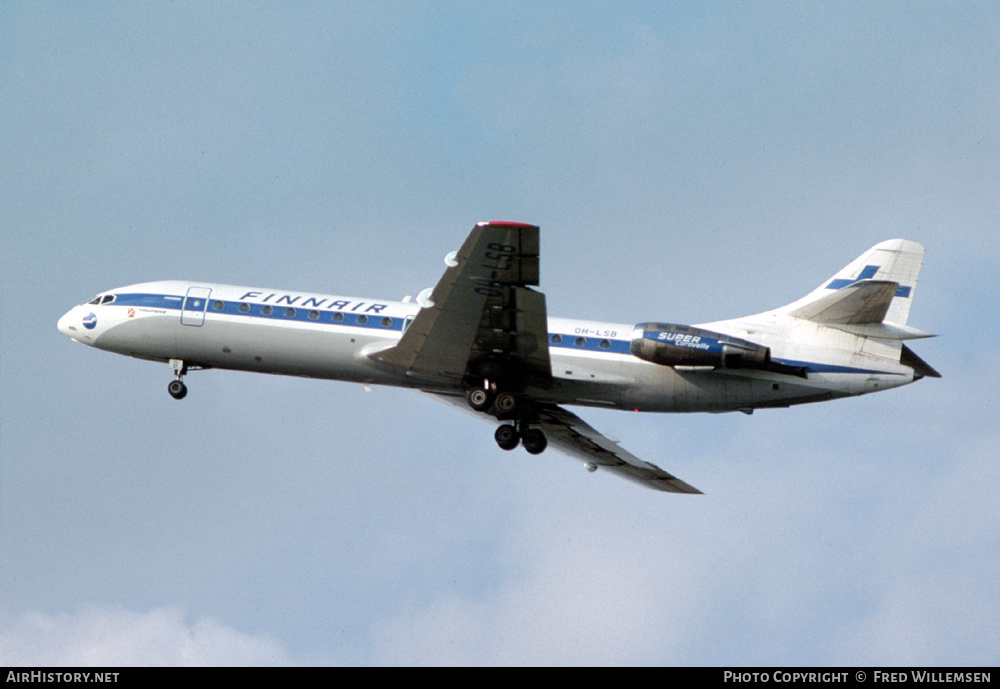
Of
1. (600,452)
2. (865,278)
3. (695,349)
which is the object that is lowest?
(600,452)

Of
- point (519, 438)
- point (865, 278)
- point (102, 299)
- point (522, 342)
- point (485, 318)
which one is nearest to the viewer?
point (485, 318)

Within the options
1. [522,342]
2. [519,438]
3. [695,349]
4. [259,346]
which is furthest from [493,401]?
[259,346]

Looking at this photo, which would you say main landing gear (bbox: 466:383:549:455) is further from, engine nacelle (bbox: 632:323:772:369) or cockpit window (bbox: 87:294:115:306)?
cockpit window (bbox: 87:294:115:306)

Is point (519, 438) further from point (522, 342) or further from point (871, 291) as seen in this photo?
point (871, 291)

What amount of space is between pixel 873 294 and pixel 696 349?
4.56 metres

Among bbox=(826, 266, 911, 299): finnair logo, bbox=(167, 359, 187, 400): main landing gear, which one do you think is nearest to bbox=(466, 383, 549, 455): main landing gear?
bbox=(167, 359, 187, 400): main landing gear

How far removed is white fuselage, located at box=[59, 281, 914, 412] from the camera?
32688 millimetres

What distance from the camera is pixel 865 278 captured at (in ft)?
111

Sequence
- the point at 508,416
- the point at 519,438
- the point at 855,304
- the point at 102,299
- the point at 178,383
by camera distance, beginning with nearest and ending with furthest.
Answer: the point at 855,304, the point at 508,416, the point at 519,438, the point at 178,383, the point at 102,299

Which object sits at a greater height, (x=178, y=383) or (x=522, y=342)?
(x=522, y=342)

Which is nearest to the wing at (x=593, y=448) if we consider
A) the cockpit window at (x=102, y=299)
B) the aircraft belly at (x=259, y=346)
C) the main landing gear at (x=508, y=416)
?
the main landing gear at (x=508, y=416)

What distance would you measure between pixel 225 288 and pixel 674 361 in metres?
13.2

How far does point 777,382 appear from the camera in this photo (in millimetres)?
32969
